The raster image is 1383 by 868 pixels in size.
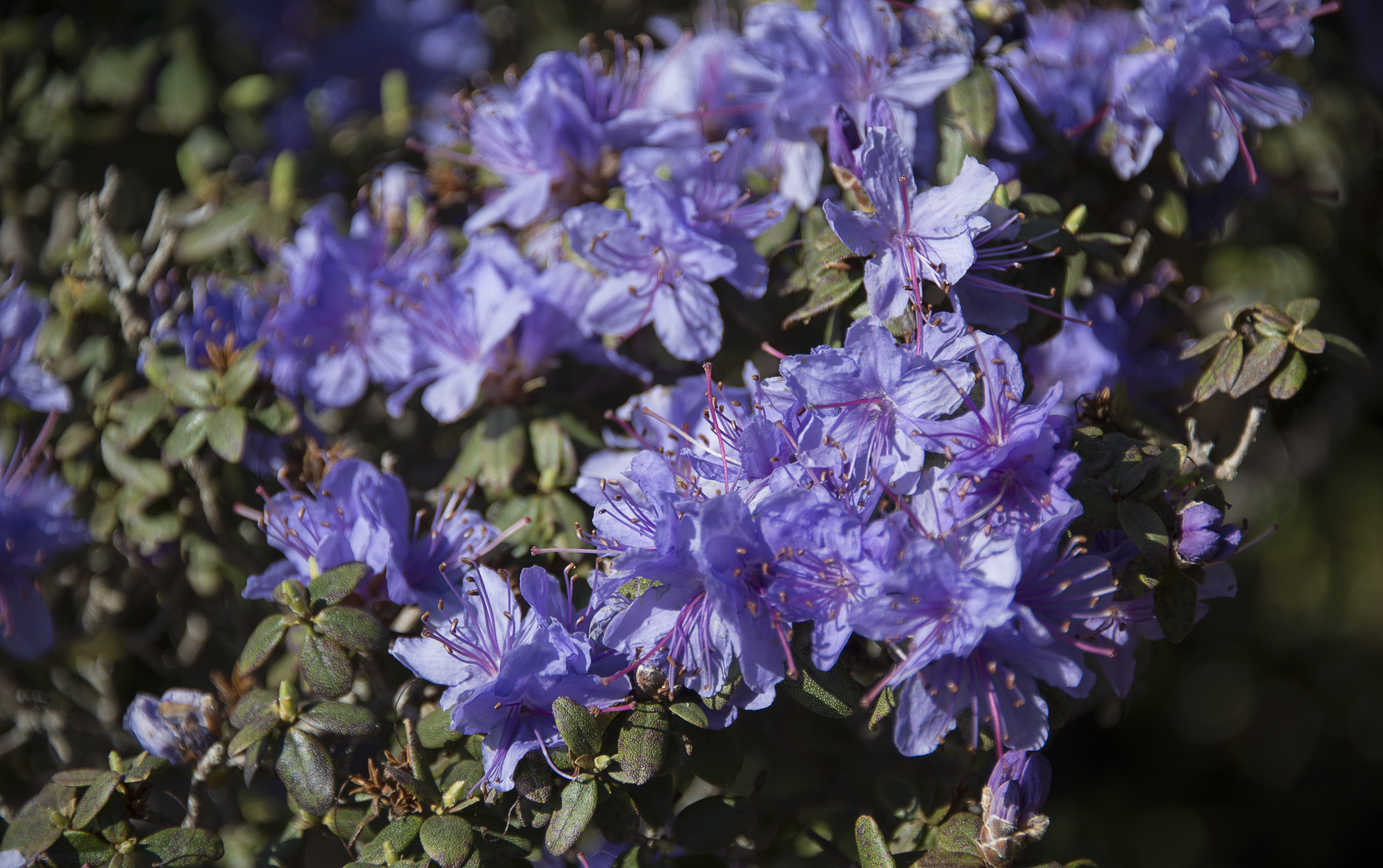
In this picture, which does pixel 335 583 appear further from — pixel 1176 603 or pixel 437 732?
pixel 1176 603

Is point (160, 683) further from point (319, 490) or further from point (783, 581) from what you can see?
point (783, 581)

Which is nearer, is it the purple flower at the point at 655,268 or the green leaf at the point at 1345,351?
the green leaf at the point at 1345,351

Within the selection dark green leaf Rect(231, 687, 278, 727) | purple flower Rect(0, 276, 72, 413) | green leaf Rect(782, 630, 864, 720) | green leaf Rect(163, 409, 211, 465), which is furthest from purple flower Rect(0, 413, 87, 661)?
green leaf Rect(782, 630, 864, 720)

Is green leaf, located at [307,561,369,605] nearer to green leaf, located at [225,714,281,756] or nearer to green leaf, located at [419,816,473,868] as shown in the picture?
green leaf, located at [225,714,281,756]

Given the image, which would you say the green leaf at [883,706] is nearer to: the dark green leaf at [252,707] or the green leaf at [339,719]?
the green leaf at [339,719]

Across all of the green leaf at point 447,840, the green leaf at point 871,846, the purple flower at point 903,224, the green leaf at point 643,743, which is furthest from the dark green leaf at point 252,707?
the purple flower at point 903,224

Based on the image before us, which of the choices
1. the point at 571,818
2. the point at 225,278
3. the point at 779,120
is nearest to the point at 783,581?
the point at 571,818
